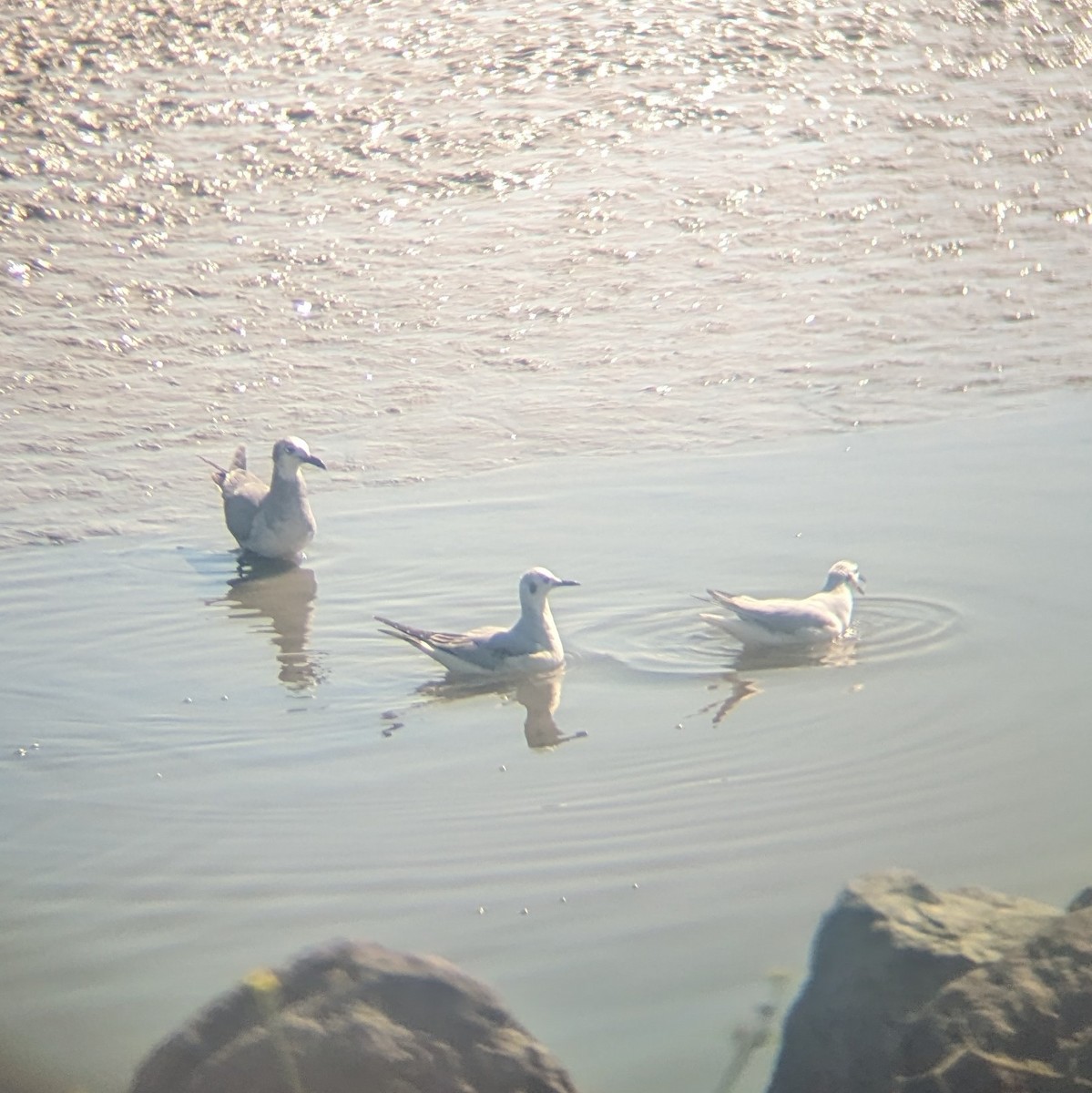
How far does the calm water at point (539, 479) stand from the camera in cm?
582

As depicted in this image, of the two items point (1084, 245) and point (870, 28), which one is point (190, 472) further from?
point (870, 28)

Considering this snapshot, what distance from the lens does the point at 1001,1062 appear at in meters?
4.36

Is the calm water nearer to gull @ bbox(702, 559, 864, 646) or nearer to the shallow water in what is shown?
the shallow water

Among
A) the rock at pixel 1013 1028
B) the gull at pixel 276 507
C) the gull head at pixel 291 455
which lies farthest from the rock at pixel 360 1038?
the gull head at pixel 291 455

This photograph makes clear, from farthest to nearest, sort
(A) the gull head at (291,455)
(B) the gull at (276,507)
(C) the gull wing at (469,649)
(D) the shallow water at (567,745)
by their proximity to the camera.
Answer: (A) the gull head at (291,455) < (B) the gull at (276,507) < (C) the gull wing at (469,649) < (D) the shallow water at (567,745)

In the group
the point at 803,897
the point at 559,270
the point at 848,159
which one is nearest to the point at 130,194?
the point at 559,270

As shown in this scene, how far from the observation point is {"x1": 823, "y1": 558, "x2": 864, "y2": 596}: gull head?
8266 millimetres

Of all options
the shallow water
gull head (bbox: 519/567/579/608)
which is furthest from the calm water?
gull head (bbox: 519/567/579/608)

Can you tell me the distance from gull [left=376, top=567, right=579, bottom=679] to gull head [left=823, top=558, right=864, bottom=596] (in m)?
1.21

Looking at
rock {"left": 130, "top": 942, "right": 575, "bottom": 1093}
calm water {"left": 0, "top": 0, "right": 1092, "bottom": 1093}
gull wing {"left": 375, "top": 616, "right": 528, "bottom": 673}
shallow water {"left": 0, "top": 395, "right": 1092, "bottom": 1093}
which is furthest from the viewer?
gull wing {"left": 375, "top": 616, "right": 528, "bottom": 673}

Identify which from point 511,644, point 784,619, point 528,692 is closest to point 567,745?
point 528,692

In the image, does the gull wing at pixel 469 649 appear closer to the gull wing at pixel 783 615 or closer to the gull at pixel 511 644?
the gull at pixel 511 644

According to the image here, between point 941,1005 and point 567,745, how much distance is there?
110 inches

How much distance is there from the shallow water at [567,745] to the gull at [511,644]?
140 mm
